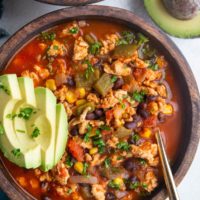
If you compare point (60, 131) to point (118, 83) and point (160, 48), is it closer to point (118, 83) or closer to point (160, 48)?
point (118, 83)

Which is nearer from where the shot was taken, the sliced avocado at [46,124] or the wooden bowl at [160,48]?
the sliced avocado at [46,124]

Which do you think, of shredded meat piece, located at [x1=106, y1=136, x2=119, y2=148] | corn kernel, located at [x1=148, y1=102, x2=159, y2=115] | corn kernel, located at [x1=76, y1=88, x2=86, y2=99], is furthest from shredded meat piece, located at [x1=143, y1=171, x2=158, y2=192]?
corn kernel, located at [x1=76, y1=88, x2=86, y2=99]

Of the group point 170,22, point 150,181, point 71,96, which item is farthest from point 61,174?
point 170,22

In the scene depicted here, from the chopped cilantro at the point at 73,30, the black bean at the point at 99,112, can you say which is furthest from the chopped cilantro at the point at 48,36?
the black bean at the point at 99,112

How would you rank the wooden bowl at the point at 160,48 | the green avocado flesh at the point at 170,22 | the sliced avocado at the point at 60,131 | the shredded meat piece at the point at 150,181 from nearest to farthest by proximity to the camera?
1. the sliced avocado at the point at 60,131
2. the wooden bowl at the point at 160,48
3. the shredded meat piece at the point at 150,181
4. the green avocado flesh at the point at 170,22

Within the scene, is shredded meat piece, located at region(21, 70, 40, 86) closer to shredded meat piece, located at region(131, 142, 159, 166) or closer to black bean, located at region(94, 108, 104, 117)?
black bean, located at region(94, 108, 104, 117)

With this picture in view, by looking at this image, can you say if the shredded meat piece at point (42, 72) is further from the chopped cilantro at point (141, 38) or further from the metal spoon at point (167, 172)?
the metal spoon at point (167, 172)

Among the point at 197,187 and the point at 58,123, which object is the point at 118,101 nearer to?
the point at 58,123
